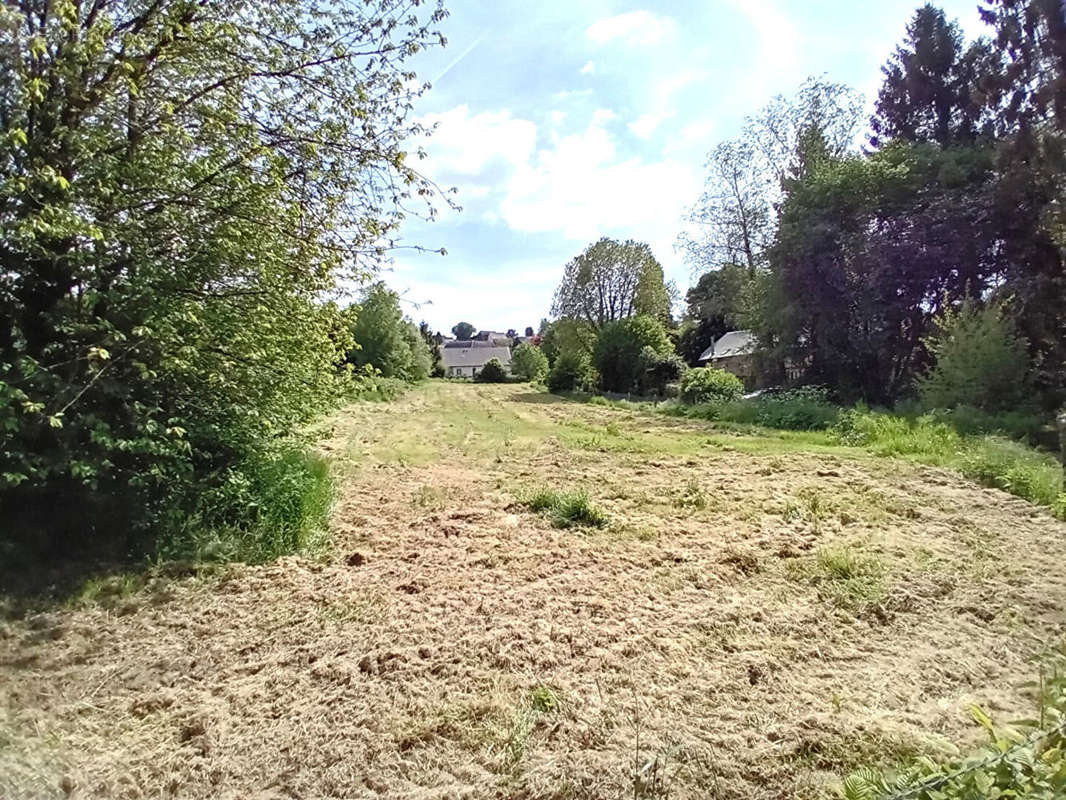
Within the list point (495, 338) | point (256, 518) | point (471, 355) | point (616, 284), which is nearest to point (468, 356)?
point (471, 355)

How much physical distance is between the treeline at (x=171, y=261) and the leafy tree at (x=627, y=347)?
2584cm

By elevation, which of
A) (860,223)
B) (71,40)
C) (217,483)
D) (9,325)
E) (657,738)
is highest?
(860,223)

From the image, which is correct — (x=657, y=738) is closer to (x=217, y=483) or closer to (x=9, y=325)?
(x=217, y=483)

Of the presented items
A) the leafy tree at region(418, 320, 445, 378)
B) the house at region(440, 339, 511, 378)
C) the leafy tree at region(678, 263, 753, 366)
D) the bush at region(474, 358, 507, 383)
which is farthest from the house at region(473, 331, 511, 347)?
the leafy tree at region(678, 263, 753, 366)

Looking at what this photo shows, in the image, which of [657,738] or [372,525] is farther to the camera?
[372,525]

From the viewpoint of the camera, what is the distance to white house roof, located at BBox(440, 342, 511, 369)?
74875 millimetres

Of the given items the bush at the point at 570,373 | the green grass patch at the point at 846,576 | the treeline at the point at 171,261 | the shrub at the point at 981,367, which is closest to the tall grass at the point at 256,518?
the treeline at the point at 171,261

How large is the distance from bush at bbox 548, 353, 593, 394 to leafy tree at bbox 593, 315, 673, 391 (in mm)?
2703

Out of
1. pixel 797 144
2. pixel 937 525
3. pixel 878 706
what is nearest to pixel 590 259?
pixel 797 144

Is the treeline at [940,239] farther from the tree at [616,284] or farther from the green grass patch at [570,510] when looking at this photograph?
the tree at [616,284]

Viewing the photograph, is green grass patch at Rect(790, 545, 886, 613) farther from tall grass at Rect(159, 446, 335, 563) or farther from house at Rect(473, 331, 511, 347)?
house at Rect(473, 331, 511, 347)

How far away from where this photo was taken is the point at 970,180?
17125 mm

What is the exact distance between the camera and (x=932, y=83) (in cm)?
2273

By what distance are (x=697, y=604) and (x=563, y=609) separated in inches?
38.1
